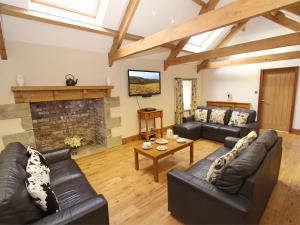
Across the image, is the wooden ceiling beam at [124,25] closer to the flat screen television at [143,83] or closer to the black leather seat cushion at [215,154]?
the flat screen television at [143,83]

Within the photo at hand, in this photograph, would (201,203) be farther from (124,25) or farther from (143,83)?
(143,83)

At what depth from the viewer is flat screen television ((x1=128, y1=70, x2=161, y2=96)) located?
4430 mm

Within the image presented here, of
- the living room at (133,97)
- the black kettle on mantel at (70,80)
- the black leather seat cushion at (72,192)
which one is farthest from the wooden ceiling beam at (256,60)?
the black leather seat cushion at (72,192)

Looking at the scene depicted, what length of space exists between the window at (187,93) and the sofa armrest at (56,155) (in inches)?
179

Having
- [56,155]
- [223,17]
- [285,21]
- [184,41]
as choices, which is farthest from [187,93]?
[56,155]

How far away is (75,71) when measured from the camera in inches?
141

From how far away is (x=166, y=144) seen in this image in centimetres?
305

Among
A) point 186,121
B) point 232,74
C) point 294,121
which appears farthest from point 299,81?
point 186,121

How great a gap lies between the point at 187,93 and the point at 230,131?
260cm

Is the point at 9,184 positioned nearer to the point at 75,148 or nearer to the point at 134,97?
the point at 75,148

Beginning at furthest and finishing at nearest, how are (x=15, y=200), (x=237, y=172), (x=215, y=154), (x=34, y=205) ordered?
(x=215, y=154) < (x=237, y=172) < (x=34, y=205) < (x=15, y=200)

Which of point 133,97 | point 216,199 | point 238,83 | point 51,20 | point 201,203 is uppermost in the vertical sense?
point 51,20

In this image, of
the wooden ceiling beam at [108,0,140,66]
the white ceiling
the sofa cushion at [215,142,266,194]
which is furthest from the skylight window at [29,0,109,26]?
the sofa cushion at [215,142,266,194]

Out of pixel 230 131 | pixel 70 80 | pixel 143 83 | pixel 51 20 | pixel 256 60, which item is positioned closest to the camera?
pixel 51 20
